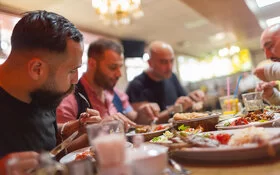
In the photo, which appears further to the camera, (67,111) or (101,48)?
(101,48)

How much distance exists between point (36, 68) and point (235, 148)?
2.80ft

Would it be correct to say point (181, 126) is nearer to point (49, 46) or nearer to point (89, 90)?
point (49, 46)

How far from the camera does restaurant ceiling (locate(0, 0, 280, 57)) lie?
235 centimetres

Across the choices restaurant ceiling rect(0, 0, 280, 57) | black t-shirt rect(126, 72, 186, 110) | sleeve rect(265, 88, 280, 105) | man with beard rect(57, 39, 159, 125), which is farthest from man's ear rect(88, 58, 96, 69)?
sleeve rect(265, 88, 280, 105)

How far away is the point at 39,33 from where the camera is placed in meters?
1.06

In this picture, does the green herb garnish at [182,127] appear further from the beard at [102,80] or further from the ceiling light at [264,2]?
the ceiling light at [264,2]

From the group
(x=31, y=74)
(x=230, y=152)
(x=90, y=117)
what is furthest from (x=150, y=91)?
(x=230, y=152)

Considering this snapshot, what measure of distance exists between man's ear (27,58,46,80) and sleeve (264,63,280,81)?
1.46 m

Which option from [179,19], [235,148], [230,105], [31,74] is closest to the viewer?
[235,148]

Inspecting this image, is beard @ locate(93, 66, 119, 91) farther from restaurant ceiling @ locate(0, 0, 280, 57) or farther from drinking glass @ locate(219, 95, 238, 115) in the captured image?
drinking glass @ locate(219, 95, 238, 115)

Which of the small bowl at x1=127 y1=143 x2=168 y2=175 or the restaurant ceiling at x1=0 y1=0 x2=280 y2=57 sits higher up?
the restaurant ceiling at x1=0 y1=0 x2=280 y2=57

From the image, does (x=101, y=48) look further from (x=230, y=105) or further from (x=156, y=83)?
(x=230, y=105)

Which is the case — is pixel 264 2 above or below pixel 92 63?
above

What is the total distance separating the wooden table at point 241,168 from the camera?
24.2 inches
